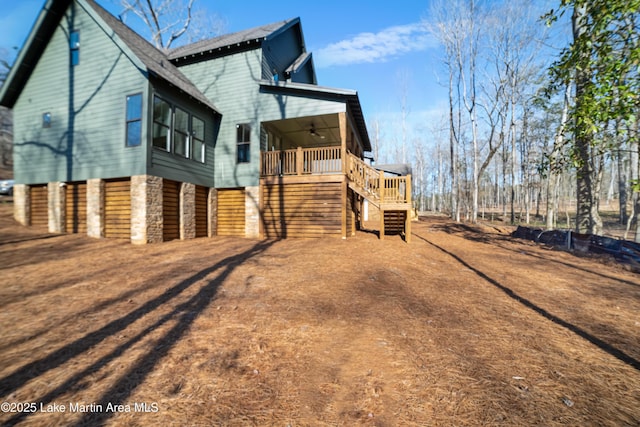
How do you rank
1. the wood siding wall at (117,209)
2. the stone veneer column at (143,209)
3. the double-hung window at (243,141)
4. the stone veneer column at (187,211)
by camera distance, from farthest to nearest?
1. the double-hung window at (243,141)
2. the stone veneer column at (187,211)
3. the wood siding wall at (117,209)
4. the stone veneer column at (143,209)

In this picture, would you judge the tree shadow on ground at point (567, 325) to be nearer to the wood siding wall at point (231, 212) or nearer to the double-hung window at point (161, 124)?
the wood siding wall at point (231, 212)

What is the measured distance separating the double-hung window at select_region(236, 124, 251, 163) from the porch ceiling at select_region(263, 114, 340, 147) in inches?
39.0

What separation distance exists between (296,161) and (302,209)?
7.11ft

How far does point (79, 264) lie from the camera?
6836 millimetres

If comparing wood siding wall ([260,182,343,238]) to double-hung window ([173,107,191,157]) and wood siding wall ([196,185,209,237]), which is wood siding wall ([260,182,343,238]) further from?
double-hung window ([173,107,191,157])

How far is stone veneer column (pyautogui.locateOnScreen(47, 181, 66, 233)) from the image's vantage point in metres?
10.8

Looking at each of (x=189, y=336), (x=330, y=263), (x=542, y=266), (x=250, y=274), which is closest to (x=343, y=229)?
(x=330, y=263)

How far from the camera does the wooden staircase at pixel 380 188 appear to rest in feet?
33.6

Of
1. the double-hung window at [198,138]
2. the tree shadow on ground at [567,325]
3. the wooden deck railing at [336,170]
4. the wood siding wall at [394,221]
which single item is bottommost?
the tree shadow on ground at [567,325]

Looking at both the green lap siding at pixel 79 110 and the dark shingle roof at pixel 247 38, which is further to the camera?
the dark shingle roof at pixel 247 38

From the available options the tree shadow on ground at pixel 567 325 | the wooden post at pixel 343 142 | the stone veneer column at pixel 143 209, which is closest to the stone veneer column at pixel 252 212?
the stone veneer column at pixel 143 209

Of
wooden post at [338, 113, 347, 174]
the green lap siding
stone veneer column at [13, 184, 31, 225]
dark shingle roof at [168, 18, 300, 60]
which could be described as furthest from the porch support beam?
stone veneer column at [13, 184, 31, 225]

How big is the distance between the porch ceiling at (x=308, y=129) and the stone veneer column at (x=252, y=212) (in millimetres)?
3376

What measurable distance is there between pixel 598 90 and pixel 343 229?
7.80m
